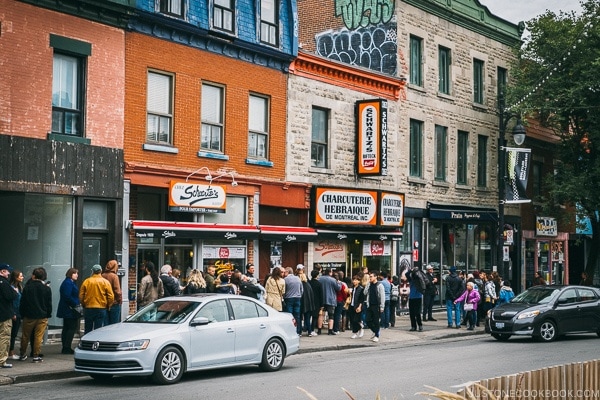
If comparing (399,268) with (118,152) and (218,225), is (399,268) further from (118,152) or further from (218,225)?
(118,152)

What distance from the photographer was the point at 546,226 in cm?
4009

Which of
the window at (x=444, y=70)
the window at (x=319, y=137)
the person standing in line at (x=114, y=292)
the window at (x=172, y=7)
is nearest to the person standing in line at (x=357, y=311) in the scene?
the window at (x=319, y=137)

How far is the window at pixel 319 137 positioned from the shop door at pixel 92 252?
8603 millimetres

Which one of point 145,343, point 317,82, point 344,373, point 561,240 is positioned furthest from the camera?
point 561,240

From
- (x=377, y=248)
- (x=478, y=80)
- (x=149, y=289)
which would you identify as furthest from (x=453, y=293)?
(x=478, y=80)

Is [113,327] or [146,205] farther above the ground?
[146,205]

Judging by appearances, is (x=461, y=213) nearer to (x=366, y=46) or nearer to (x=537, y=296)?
(x=366, y=46)

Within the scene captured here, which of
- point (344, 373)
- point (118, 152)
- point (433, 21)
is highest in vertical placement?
point (433, 21)

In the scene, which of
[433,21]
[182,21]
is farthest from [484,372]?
[433,21]

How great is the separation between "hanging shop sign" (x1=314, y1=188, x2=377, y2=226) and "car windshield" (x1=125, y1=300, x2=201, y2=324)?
11.6 meters

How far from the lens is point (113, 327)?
15.0 metres

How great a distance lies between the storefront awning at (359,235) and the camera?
90.1 ft

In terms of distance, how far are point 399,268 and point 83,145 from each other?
14094 millimetres

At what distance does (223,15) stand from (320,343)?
9.25 metres
